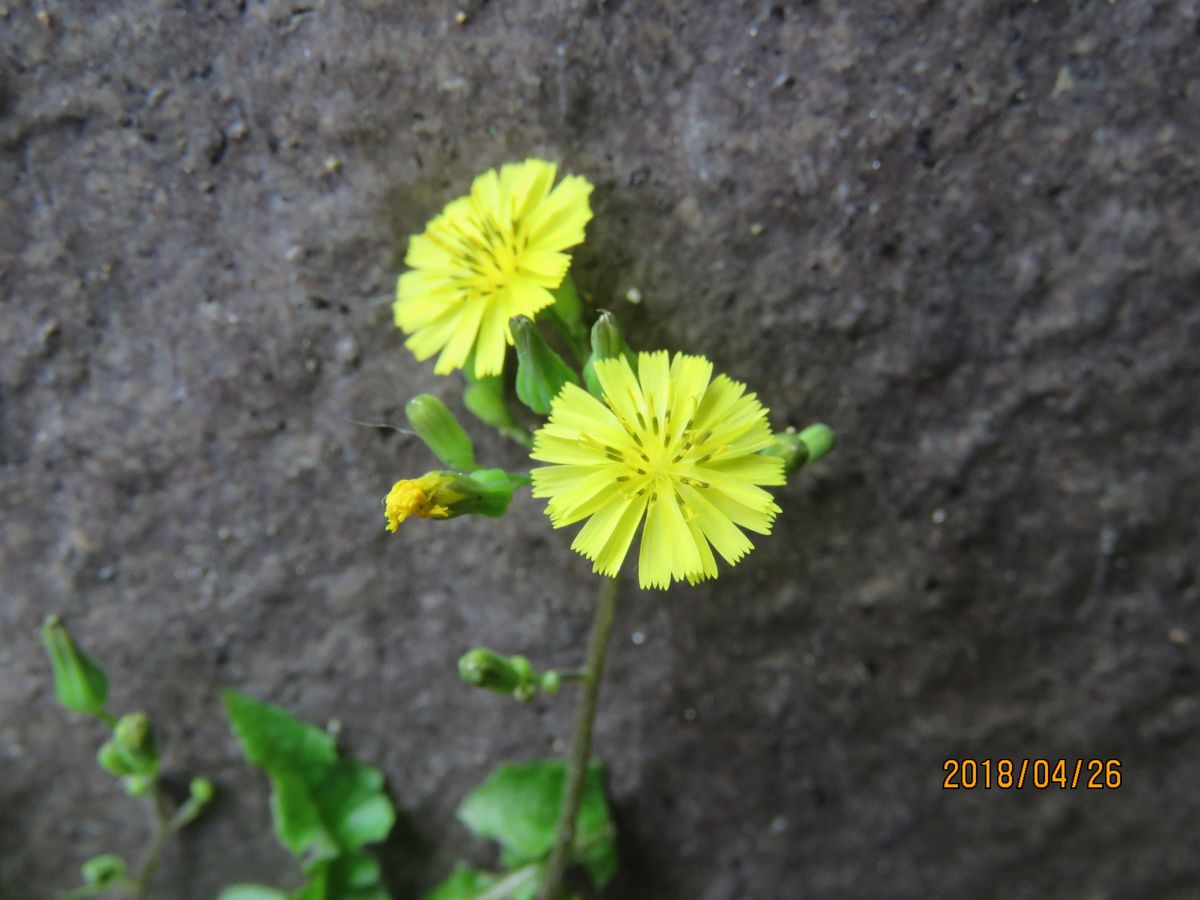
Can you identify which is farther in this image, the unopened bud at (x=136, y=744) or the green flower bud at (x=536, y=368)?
the unopened bud at (x=136, y=744)

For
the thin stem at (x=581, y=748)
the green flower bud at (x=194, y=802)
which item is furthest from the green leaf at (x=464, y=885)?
the green flower bud at (x=194, y=802)

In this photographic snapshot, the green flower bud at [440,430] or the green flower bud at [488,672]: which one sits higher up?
the green flower bud at [440,430]

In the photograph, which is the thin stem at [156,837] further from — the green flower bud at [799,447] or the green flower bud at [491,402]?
the green flower bud at [799,447]

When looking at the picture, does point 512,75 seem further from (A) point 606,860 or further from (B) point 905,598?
(A) point 606,860

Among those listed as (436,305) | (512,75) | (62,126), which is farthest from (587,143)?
(62,126)

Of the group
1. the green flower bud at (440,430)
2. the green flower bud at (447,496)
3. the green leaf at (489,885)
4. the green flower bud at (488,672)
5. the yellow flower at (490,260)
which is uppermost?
the yellow flower at (490,260)

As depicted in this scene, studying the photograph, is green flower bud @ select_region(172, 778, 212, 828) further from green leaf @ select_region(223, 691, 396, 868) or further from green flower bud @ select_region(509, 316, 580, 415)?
green flower bud @ select_region(509, 316, 580, 415)

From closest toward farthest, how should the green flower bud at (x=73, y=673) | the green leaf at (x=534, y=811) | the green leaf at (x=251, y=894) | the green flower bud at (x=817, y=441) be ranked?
the green flower bud at (x=817, y=441) < the green flower bud at (x=73, y=673) < the green leaf at (x=534, y=811) < the green leaf at (x=251, y=894)
